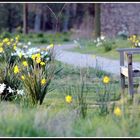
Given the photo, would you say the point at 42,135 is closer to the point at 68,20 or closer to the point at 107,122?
the point at 107,122

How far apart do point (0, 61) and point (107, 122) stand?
423 cm

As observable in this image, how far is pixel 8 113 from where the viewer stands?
5.66 m

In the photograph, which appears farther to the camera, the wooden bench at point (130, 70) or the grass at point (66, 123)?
the wooden bench at point (130, 70)

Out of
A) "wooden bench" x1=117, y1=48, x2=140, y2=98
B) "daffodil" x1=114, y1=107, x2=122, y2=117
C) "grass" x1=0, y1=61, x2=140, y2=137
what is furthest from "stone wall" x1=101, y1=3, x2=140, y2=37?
"daffodil" x1=114, y1=107, x2=122, y2=117

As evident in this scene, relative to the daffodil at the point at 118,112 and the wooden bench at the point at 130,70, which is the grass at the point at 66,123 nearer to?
the daffodil at the point at 118,112

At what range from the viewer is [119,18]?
27.6 m

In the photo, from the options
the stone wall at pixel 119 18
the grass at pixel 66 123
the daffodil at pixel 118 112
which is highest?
the stone wall at pixel 119 18

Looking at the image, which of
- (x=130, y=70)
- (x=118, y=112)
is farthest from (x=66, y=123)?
(x=130, y=70)

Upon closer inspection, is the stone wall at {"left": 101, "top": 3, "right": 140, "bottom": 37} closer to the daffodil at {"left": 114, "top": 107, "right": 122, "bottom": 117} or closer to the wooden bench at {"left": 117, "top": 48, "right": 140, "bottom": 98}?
the wooden bench at {"left": 117, "top": 48, "right": 140, "bottom": 98}

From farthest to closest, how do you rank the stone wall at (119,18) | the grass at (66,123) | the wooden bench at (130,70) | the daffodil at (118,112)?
1. the stone wall at (119,18)
2. the wooden bench at (130,70)
3. the daffodil at (118,112)
4. the grass at (66,123)

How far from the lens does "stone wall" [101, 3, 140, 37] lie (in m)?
26.9

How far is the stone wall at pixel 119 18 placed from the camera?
26.9 metres

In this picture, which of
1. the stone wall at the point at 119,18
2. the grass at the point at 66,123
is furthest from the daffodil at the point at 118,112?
the stone wall at the point at 119,18

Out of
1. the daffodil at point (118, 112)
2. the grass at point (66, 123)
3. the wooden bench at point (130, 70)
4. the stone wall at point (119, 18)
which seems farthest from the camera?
the stone wall at point (119, 18)
